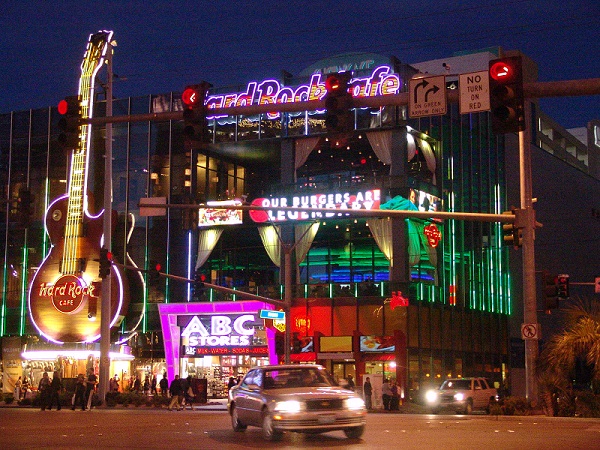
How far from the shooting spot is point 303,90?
54.1m

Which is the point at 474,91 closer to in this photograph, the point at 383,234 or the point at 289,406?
the point at 289,406

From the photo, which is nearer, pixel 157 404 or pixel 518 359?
pixel 157 404

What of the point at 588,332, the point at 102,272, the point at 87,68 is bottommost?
the point at 588,332

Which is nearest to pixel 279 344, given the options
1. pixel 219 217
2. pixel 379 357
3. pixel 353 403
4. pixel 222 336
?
pixel 222 336

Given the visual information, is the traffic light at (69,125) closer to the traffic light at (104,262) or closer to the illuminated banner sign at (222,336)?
the traffic light at (104,262)

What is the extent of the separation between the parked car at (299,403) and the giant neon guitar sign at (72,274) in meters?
34.0

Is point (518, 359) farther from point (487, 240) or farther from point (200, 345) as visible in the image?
point (200, 345)

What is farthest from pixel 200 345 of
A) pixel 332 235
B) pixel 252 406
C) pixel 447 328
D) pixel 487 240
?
pixel 252 406

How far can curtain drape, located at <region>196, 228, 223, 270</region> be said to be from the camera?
193 feet

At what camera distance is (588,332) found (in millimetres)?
29453

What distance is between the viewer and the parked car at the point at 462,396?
1559 inches

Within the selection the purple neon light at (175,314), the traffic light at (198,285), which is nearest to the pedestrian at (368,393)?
the traffic light at (198,285)

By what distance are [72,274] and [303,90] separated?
17417mm

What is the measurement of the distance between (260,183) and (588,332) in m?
37.8
